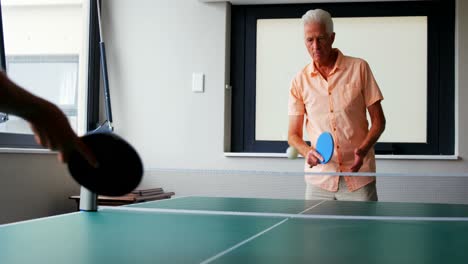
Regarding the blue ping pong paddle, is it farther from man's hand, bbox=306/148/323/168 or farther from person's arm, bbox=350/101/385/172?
person's arm, bbox=350/101/385/172

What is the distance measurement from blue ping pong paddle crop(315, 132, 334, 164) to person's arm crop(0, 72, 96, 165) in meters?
2.12

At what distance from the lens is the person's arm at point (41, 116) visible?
73 centimetres

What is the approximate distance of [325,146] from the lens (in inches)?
117

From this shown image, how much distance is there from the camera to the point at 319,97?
318 cm

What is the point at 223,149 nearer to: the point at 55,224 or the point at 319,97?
the point at 319,97

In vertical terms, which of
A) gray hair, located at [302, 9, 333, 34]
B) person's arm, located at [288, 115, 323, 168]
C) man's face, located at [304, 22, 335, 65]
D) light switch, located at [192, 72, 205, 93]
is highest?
gray hair, located at [302, 9, 333, 34]

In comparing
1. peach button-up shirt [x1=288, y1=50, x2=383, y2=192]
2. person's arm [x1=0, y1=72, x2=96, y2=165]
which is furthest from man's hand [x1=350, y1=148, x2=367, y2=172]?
person's arm [x1=0, y1=72, x2=96, y2=165]

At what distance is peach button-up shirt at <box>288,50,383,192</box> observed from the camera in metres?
3.13

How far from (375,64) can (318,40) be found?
5.58 ft

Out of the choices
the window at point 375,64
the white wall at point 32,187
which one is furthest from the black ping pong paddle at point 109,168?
the window at point 375,64

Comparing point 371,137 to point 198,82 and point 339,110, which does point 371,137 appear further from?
point 198,82

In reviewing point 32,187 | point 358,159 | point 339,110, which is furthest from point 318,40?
point 32,187

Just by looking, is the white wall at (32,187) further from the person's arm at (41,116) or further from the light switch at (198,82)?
the person's arm at (41,116)

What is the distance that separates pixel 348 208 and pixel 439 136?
2184mm
